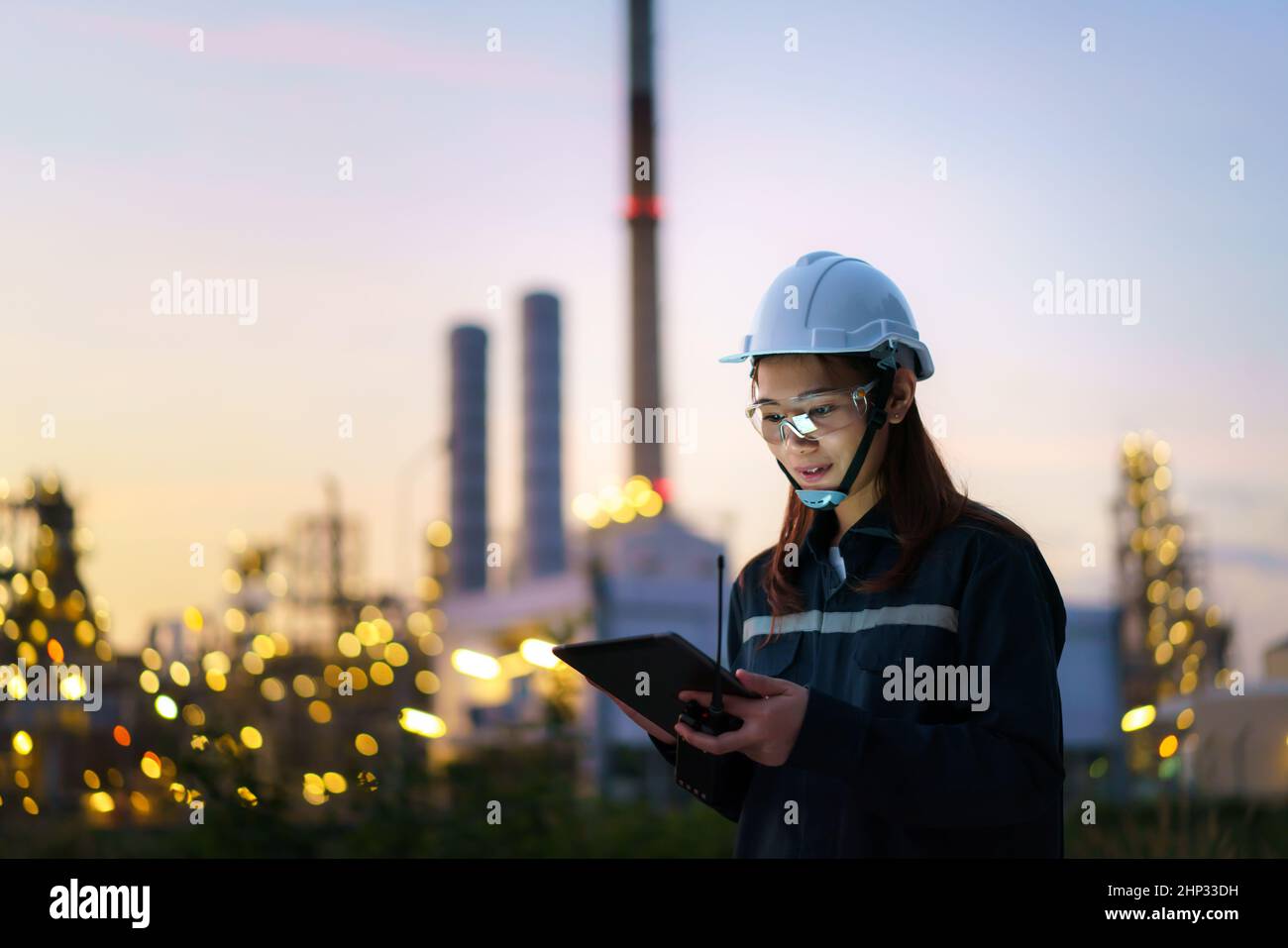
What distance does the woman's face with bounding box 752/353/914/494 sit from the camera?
240 centimetres

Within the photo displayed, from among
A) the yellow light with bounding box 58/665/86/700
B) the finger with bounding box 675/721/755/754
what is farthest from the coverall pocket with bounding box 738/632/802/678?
the yellow light with bounding box 58/665/86/700

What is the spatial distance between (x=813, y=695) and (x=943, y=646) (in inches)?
10.3

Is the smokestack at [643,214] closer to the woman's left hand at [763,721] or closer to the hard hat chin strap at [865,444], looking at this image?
the hard hat chin strap at [865,444]

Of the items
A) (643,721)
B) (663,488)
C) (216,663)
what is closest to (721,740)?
(643,721)

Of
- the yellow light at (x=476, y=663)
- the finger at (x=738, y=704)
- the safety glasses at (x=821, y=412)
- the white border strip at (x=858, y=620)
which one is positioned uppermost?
the safety glasses at (x=821, y=412)

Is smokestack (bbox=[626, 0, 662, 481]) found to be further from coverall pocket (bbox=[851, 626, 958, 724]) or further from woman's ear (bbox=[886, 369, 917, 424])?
coverall pocket (bbox=[851, 626, 958, 724])

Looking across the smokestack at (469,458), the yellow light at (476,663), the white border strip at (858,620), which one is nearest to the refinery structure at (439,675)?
the yellow light at (476,663)

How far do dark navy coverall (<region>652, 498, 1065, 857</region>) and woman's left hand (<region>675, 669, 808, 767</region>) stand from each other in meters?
0.02

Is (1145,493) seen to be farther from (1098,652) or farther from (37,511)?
(37,511)

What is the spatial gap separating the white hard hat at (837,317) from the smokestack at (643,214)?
36.8 m

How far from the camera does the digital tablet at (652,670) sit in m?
2.06

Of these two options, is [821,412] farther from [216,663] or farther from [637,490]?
[637,490]
